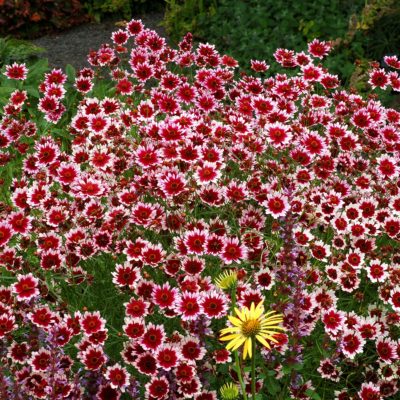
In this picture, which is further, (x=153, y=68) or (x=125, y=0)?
(x=125, y=0)

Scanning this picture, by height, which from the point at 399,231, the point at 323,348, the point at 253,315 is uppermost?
the point at 253,315

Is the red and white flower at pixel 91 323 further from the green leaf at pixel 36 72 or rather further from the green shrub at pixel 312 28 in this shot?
the green shrub at pixel 312 28

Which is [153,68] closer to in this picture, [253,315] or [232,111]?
[232,111]

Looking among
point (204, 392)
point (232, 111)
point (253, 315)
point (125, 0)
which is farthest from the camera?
point (125, 0)

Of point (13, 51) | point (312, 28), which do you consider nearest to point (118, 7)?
point (13, 51)

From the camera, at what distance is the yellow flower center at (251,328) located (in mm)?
1678

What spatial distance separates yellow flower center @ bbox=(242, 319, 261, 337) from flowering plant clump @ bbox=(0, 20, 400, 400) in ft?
1.16

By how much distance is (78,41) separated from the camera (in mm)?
7039

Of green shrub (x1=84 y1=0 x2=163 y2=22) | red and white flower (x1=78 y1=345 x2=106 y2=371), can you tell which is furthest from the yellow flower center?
green shrub (x1=84 y1=0 x2=163 y2=22)

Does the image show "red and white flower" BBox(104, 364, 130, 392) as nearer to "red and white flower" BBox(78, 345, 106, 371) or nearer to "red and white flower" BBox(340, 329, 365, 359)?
"red and white flower" BBox(78, 345, 106, 371)

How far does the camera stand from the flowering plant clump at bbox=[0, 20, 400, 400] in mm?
2428

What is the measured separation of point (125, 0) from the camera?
7246 millimetres

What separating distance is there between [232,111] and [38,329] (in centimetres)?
176

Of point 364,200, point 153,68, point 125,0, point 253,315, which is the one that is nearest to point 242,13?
point 125,0
